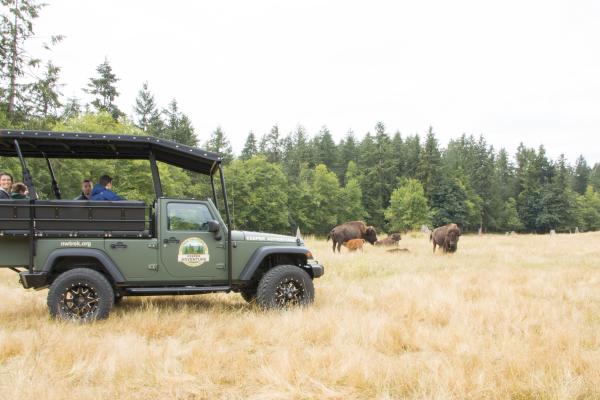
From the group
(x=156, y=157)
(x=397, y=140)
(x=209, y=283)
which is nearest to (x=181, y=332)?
(x=209, y=283)

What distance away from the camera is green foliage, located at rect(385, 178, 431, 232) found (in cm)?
6084

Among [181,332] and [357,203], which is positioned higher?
[357,203]

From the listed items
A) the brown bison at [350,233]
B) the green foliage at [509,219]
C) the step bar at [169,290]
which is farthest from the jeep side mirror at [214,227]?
the green foliage at [509,219]

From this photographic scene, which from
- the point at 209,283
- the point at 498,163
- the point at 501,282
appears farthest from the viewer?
the point at 498,163

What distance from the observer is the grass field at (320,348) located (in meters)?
4.47

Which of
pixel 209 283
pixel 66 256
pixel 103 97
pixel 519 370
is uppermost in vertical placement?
pixel 103 97

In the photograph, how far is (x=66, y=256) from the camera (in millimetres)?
7184

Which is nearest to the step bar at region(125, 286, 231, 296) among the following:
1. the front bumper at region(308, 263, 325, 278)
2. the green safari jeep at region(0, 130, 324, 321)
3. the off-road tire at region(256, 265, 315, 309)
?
the green safari jeep at region(0, 130, 324, 321)

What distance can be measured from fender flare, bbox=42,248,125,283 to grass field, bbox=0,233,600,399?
66cm

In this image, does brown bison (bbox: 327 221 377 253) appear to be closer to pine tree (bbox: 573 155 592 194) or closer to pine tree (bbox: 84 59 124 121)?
pine tree (bbox: 84 59 124 121)

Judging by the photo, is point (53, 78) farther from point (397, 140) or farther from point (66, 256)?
point (397, 140)

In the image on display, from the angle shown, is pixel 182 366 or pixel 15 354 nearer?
pixel 182 366

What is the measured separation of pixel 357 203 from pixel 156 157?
62362 millimetres

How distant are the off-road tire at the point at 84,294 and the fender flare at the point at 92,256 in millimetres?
153
